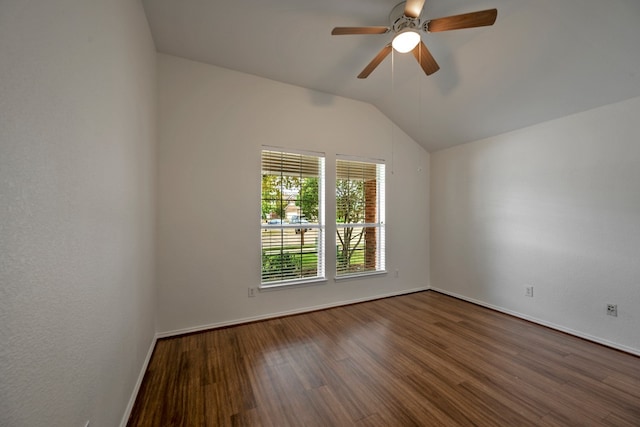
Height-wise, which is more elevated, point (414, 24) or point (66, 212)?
point (414, 24)

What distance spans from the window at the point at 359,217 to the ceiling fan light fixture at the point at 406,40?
178 centimetres

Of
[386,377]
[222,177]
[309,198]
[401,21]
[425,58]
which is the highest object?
[401,21]

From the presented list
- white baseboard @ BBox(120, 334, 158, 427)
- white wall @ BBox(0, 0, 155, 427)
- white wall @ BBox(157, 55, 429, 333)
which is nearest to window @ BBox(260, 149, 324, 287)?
white wall @ BBox(157, 55, 429, 333)

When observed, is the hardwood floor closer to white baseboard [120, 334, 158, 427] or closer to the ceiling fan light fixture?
white baseboard [120, 334, 158, 427]

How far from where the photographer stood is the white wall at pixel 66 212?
0.65 m

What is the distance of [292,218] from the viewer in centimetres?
332

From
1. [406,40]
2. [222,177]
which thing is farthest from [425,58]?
[222,177]

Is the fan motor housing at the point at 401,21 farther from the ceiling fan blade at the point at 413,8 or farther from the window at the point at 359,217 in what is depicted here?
the window at the point at 359,217

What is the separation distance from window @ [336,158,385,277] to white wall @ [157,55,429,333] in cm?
20

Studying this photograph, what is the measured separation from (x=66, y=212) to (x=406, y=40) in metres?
2.35

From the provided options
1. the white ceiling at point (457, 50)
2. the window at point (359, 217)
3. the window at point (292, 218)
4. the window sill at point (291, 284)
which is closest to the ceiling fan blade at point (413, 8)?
the white ceiling at point (457, 50)

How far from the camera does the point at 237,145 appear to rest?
2971mm

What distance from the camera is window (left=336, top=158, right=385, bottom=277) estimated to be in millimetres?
3689

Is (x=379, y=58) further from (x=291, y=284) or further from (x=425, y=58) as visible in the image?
(x=291, y=284)
